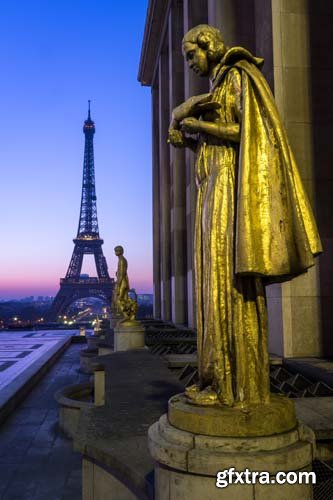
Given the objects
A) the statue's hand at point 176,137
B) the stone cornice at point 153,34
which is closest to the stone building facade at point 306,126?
the statue's hand at point 176,137

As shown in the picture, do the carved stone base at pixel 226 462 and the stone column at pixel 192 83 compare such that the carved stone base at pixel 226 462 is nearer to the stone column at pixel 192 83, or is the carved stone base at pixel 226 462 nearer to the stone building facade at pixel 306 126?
the stone building facade at pixel 306 126

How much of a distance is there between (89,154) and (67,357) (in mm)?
83483

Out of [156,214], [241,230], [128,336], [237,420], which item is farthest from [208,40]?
[156,214]

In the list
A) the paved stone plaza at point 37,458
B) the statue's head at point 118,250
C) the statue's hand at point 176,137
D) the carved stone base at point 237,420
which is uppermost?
the statue's head at point 118,250

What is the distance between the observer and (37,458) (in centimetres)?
794

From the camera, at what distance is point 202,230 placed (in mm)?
3270

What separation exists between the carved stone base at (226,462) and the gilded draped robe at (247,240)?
34cm

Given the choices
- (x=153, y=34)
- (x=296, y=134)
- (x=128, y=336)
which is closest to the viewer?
(x=296, y=134)

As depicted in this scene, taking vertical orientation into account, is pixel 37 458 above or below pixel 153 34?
below

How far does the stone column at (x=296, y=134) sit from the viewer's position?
9.85m

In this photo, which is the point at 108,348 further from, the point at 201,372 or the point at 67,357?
the point at 201,372

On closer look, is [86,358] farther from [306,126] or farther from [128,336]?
[306,126]

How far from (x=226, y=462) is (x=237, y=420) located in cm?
27

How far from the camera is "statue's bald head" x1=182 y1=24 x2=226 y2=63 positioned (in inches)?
133
